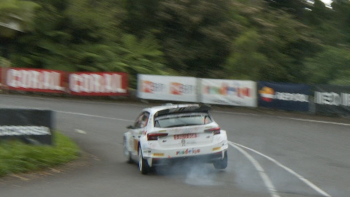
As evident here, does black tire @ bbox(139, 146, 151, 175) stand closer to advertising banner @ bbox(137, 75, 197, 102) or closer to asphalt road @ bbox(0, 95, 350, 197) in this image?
asphalt road @ bbox(0, 95, 350, 197)

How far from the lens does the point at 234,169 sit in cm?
A: 1349

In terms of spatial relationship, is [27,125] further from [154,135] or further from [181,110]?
[181,110]

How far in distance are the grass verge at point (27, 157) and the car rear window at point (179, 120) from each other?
2758mm

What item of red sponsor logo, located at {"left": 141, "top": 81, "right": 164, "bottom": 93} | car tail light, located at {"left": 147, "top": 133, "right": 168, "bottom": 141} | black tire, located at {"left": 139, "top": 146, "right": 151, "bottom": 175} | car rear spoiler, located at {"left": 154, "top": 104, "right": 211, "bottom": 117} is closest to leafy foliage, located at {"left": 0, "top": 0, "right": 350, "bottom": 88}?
red sponsor logo, located at {"left": 141, "top": 81, "right": 164, "bottom": 93}

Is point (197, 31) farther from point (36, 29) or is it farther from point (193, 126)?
point (193, 126)

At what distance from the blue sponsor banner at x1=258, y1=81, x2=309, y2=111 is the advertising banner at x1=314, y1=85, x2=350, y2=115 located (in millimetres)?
558

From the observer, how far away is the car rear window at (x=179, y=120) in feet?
40.7

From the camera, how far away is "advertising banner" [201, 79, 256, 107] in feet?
90.0

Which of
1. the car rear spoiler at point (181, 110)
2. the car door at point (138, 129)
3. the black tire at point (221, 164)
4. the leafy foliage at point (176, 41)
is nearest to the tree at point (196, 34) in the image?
the leafy foliage at point (176, 41)

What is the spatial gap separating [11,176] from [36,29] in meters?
26.7

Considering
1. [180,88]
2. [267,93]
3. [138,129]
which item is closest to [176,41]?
[180,88]

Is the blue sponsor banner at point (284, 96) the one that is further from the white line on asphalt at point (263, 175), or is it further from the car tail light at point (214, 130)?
the car tail light at point (214, 130)

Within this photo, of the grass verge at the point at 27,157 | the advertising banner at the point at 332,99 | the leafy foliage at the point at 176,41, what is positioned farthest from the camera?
the leafy foliage at the point at 176,41

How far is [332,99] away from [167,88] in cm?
868
